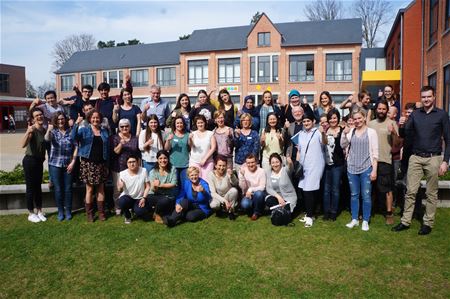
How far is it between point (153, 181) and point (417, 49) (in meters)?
20.7

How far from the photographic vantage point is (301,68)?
123 feet

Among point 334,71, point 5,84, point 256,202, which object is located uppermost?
point 5,84

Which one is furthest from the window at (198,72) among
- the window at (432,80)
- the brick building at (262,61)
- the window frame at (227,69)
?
the window at (432,80)

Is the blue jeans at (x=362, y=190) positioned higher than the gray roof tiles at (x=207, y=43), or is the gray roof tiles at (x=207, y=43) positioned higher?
the gray roof tiles at (x=207, y=43)

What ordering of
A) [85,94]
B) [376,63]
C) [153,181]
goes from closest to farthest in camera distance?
[153,181] < [85,94] < [376,63]

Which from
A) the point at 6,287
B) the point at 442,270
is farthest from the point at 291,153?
the point at 6,287

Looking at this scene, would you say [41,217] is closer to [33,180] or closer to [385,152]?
[33,180]

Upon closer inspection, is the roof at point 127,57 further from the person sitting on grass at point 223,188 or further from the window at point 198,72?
the person sitting on grass at point 223,188

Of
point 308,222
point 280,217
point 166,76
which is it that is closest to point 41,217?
point 280,217

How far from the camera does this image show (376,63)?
117ft

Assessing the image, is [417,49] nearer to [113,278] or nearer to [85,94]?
[85,94]

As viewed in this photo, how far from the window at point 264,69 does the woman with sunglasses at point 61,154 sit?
33.6 metres

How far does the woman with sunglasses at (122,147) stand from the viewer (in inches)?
261

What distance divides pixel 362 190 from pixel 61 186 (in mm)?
5308
